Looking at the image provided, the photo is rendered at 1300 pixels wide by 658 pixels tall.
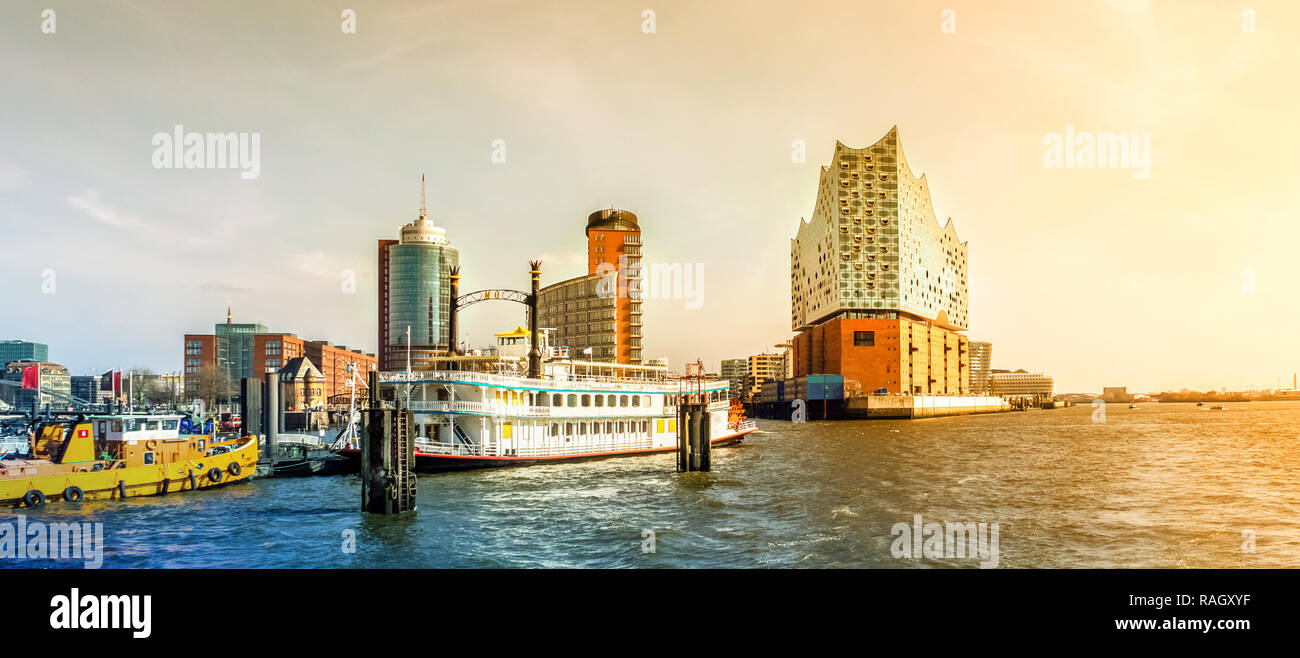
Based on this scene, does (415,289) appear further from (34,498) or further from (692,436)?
(34,498)

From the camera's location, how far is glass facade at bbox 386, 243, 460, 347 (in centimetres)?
15500

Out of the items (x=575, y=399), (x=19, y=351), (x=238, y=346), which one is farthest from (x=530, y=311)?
(x=19, y=351)

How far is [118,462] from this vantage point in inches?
1173

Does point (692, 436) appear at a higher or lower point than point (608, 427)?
higher

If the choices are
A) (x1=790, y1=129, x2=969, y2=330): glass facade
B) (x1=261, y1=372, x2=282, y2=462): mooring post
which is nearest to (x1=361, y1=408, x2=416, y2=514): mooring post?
(x1=261, y1=372, x2=282, y2=462): mooring post

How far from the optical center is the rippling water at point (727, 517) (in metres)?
19.0

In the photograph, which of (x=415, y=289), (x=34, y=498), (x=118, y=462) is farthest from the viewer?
(x=415, y=289)

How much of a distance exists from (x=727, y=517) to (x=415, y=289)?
465ft

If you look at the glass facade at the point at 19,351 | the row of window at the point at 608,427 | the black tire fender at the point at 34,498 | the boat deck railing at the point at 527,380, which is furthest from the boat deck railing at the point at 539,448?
the glass facade at the point at 19,351
